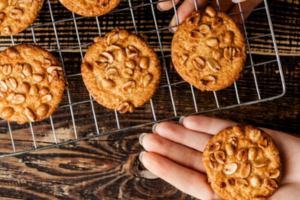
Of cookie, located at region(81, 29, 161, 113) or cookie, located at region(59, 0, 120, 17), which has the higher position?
cookie, located at region(59, 0, 120, 17)

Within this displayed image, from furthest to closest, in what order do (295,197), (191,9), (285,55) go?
(285,55)
(191,9)
(295,197)

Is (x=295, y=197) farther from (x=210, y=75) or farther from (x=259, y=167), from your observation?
(x=210, y=75)

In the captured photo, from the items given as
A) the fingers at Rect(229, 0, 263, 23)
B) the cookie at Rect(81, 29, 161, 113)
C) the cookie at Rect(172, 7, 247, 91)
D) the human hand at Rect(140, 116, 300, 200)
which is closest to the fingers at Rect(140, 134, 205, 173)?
the human hand at Rect(140, 116, 300, 200)

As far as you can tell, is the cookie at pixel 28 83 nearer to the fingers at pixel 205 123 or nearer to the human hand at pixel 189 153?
the human hand at pixel 189 153

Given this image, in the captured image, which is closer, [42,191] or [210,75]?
[210,75]

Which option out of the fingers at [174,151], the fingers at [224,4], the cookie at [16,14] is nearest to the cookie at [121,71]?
the fingers at [174,151]

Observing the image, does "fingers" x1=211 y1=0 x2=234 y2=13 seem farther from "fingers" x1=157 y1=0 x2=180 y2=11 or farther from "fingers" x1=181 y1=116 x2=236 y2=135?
"fingers" x1=181 y1=116 x2=236 y2=135

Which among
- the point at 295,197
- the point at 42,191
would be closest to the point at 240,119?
the point at 295,197
